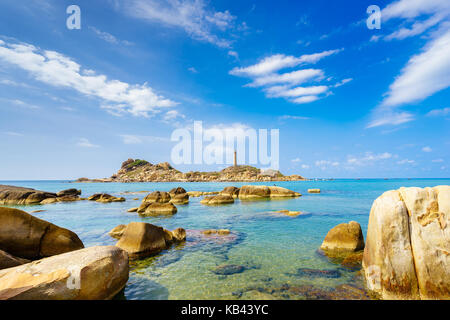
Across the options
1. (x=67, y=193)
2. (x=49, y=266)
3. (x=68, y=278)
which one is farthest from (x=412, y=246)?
(x=67, y=193)

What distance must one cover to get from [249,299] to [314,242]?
27.2ft

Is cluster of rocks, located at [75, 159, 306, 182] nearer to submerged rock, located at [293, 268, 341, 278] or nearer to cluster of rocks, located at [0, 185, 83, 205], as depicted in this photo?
cluster of rocks, located at [0, 185, 83, 205]

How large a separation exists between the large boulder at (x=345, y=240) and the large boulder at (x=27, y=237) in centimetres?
1312

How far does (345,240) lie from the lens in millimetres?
11305

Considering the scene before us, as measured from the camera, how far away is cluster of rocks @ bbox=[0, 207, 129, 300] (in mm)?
5488

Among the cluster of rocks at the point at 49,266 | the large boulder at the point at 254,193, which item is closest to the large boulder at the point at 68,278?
the cluster of rocks at the point at 49,266

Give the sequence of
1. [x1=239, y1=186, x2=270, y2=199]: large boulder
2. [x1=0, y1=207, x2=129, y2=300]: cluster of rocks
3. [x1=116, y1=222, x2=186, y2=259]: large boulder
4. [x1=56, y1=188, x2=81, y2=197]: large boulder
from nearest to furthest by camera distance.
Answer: [x1=0, y1=207, x2=129, y2=300]: cluster of rocks
[x1=116, y1=222, x2=186, y2=259]: large boulder
[x1=239, y1=186, x2=270, y2=199]: large boulder
[x1=56, y1=188, x2=81, y2=197]: large boulder

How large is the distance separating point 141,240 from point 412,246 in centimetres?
1140

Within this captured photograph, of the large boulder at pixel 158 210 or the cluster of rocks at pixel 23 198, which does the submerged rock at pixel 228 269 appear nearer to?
the large boulder at pixel 158 210

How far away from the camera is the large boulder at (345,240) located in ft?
36.5

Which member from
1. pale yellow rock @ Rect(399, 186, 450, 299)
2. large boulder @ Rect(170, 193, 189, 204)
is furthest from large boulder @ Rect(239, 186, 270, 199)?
pale yellow rock @ Rect(399, 186, 450, 299)

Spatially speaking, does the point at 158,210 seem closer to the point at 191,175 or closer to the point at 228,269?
the point at 228,269
